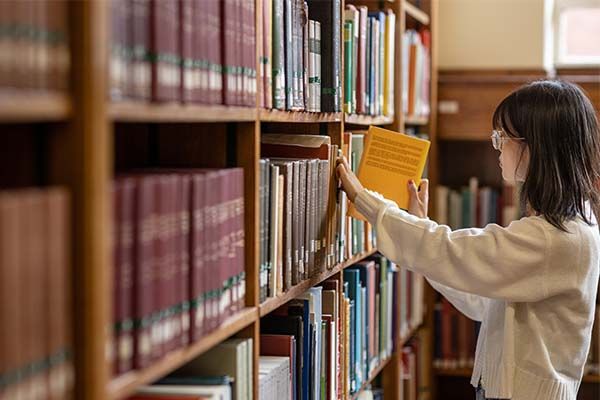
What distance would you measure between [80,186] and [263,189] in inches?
32.8

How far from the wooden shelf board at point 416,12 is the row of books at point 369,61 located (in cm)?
23

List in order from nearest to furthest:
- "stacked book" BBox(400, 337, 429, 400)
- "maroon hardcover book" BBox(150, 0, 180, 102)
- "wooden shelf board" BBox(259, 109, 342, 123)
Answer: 1. "maroon hardcover book" BBox(150, 0, 180, 102)
2. "wooden shelf board" BBox(259, 109, 342, 123)
3. "stacked book" BBox(400, 337, 429, 400)

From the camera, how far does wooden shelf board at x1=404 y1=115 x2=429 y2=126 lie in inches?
149

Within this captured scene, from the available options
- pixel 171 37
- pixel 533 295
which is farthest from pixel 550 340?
pixel 171 37

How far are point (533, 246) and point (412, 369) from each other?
67.6 inches

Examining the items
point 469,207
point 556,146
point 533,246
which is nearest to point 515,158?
point 556,146

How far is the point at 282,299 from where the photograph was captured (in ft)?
7.39

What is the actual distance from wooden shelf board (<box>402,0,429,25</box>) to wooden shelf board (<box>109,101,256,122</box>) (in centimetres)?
182

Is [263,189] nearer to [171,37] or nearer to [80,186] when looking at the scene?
[171,37]

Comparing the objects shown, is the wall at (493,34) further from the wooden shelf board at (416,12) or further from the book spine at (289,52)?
the book spine at (289,52)

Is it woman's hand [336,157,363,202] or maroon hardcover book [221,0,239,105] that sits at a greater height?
maroon hardcover book [221,0,239,105]

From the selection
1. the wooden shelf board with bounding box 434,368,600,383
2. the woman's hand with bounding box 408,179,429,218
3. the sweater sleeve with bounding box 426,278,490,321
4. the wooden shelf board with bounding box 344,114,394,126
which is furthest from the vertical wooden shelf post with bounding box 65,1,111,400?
the wooden shelf board with bounding box 434,368,600,383

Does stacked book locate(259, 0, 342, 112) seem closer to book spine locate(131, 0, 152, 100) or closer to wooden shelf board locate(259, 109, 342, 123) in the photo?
wooden shelf board locate(259, 109, 342, 123)

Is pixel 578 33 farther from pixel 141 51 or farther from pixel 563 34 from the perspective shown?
pixel 141 51
